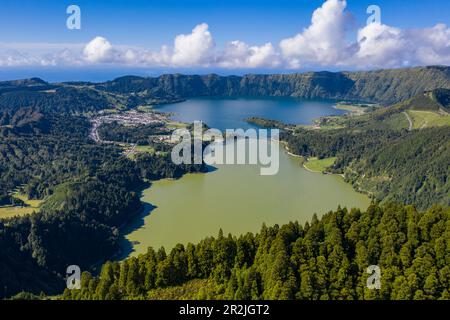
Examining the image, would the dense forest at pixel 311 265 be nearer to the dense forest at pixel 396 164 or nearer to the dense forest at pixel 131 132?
the dense forest at pixel 396 164

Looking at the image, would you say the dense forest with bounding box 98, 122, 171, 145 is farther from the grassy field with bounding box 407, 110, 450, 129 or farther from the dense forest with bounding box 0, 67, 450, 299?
the grassy field with bounding box 407, 110, 450, 129

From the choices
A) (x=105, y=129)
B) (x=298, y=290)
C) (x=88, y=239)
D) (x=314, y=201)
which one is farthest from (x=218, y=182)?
(x=105, y=129)

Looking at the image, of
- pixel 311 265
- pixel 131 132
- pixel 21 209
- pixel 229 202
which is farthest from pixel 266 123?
pixel 311 265

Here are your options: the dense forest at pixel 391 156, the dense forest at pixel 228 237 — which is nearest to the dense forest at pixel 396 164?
the dense forest at pixel 391 156

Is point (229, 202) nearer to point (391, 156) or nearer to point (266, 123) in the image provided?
point (391, 156)

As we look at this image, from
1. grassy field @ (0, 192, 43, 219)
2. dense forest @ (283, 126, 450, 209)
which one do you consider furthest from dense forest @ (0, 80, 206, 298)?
dense forest @ (283, 126, 450, 209)
